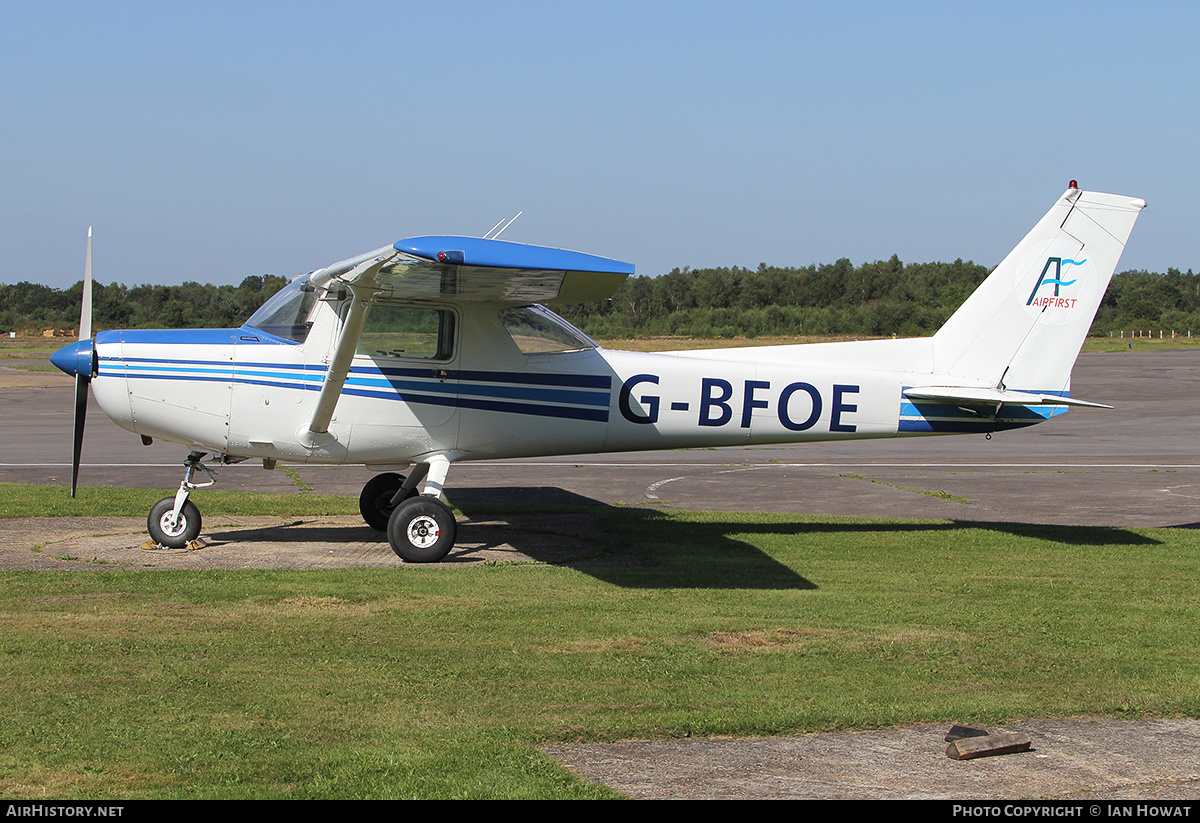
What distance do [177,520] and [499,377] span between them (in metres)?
3.25

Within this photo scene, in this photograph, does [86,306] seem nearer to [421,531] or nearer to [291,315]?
[291,315]

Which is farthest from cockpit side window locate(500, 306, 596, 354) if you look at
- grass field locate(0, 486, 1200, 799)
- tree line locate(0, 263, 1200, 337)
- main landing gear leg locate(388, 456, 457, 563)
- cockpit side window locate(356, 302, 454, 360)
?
tree line locate(0, 263, 1200, 337)

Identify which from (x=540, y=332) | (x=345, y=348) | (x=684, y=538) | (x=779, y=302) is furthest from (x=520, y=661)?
(x=779, y=302)

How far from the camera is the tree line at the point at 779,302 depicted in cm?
8238

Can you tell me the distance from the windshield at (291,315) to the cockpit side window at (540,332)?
1791 mm

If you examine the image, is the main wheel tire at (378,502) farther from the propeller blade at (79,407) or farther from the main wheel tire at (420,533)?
the propeller blade at (79,407)

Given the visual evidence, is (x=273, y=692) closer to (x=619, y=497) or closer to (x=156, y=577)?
(x=156, y=577)

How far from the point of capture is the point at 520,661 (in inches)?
238

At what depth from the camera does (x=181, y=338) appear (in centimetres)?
952

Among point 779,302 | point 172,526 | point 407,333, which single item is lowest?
point 172,526

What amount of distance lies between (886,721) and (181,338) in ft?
23.5

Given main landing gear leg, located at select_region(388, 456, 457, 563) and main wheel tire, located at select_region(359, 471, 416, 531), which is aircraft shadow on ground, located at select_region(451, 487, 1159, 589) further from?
main wheel tire, located at select_region(359, 471, 416, 531)

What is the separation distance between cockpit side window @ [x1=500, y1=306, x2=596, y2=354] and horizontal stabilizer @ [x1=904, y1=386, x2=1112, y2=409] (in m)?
3.50
